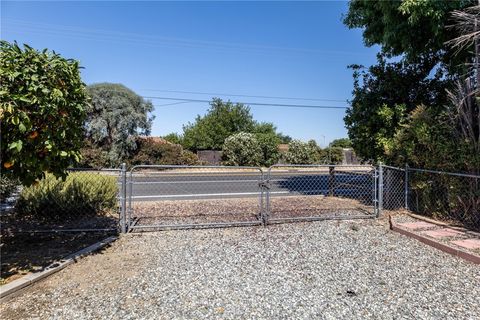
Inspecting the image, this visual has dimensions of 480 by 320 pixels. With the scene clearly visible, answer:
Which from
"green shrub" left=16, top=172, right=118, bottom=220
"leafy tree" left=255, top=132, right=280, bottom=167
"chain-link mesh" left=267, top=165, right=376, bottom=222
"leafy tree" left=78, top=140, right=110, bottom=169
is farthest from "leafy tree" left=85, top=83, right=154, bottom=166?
"green shrub" left=16, top=172, right=118, bottom=220

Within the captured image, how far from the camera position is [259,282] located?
417 centimetres

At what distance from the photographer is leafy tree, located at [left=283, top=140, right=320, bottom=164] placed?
2594 cm

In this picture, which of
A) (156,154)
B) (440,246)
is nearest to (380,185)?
(440,246)

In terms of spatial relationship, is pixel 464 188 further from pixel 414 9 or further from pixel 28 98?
pixel 28 98

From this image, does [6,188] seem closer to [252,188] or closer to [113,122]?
[252,188]

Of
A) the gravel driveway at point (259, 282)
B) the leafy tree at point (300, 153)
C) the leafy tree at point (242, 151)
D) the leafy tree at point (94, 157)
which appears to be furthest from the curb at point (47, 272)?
the leafy tree at point (300, 153)

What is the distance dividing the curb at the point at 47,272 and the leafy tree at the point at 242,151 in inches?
786

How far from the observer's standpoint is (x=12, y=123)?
369 cm

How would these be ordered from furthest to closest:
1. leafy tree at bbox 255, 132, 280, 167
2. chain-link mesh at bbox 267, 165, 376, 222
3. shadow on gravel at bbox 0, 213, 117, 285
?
1. leafy tree at bbox 255, 132, 280, 167
2. chain-link mesh at bbox 267, 165, 376, 222
3. shadow on gravel at bbox 0, 213, 117, 285

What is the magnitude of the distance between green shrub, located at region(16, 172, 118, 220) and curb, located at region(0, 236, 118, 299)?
1908mm

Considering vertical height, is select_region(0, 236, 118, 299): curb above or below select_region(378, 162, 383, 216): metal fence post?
below

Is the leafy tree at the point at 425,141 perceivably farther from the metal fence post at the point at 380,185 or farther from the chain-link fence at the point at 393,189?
the metal fence post at the point at 380,185

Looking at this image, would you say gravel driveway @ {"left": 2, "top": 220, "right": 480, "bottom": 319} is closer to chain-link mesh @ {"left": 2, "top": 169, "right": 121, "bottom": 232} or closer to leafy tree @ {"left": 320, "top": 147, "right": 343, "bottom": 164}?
chain-link mesh @ {"left": 2, "top": 169, "right": 121, "bottom": 232}

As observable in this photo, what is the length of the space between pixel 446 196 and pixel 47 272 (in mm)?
6879
